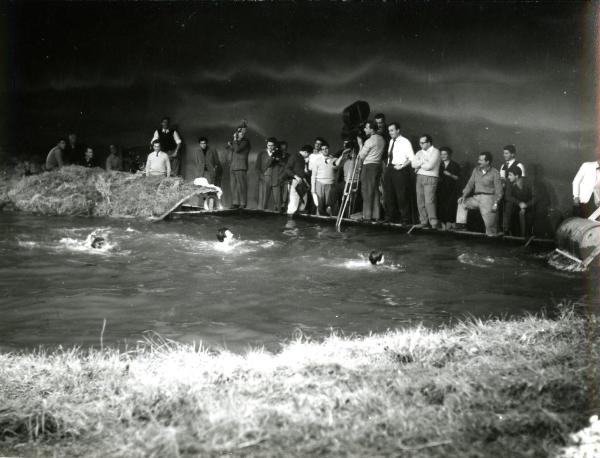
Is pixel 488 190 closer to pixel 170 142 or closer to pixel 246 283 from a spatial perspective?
pixel 246 283

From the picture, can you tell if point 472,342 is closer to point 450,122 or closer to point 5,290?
point 5,290

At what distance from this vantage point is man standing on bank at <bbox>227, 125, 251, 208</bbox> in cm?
1661

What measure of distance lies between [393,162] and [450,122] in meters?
2.21

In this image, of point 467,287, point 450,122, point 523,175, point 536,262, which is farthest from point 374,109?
point 467,287

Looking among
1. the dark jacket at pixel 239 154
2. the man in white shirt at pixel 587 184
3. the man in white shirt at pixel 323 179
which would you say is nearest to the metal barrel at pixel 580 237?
the man in white shirt at pixel 587 184

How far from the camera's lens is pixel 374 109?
16.3 metres

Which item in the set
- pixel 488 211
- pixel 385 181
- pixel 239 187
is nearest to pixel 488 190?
pixel 488 211

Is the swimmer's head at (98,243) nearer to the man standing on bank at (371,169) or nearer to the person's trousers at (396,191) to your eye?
the man standing on bank at (371,169)

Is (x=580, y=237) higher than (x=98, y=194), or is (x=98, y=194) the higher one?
(x=98, y=194)

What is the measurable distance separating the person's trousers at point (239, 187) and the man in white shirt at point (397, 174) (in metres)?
4.26

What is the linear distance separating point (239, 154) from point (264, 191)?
1.47m

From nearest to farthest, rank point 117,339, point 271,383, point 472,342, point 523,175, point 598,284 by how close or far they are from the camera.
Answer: point 271,383 → point 472,342 → point 117,339 → point 598,284 → point 523,175

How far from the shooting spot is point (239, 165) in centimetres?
1673

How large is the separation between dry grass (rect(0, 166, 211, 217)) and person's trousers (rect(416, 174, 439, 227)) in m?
4.89
